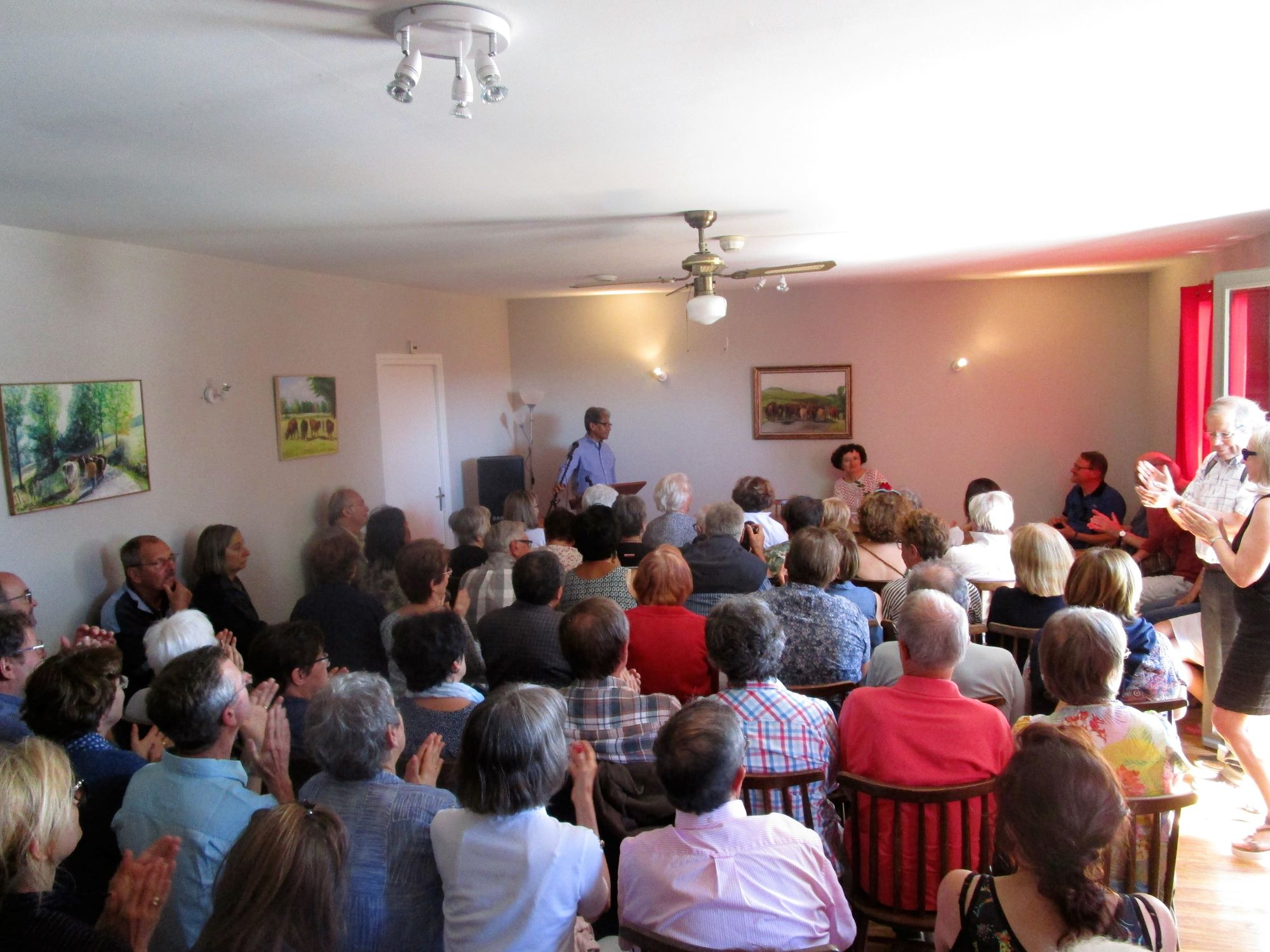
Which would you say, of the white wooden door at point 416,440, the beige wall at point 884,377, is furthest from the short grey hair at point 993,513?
the white wooden door at point 416,440

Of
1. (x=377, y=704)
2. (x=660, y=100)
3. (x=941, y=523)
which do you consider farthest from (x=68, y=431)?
(x=941, y=523)

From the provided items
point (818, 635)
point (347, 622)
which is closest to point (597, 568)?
point (347, 622)

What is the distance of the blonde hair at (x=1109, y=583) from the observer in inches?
112

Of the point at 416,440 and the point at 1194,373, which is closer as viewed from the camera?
the point at 1194,373

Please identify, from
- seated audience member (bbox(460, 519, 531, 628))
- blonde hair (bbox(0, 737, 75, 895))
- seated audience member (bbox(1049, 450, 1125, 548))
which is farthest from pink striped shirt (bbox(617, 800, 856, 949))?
seated audience member (bbox(1049, 450, 1125, 548))

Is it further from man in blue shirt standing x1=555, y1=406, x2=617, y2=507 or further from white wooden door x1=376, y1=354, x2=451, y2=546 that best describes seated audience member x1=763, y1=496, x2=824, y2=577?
man in blue shirt standing x1=555, y1=406, x2=617, y2=507

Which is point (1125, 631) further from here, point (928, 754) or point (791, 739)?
point (791, 739)

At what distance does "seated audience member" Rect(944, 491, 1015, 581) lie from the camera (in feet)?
13.5

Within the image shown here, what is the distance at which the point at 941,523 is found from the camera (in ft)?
12.5

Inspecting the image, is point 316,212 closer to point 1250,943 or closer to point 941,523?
point 941,523

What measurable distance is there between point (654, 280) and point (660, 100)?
438 cm

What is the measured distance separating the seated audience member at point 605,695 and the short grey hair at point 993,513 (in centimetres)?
252

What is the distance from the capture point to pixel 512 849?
174cm

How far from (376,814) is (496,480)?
21.6 ft
